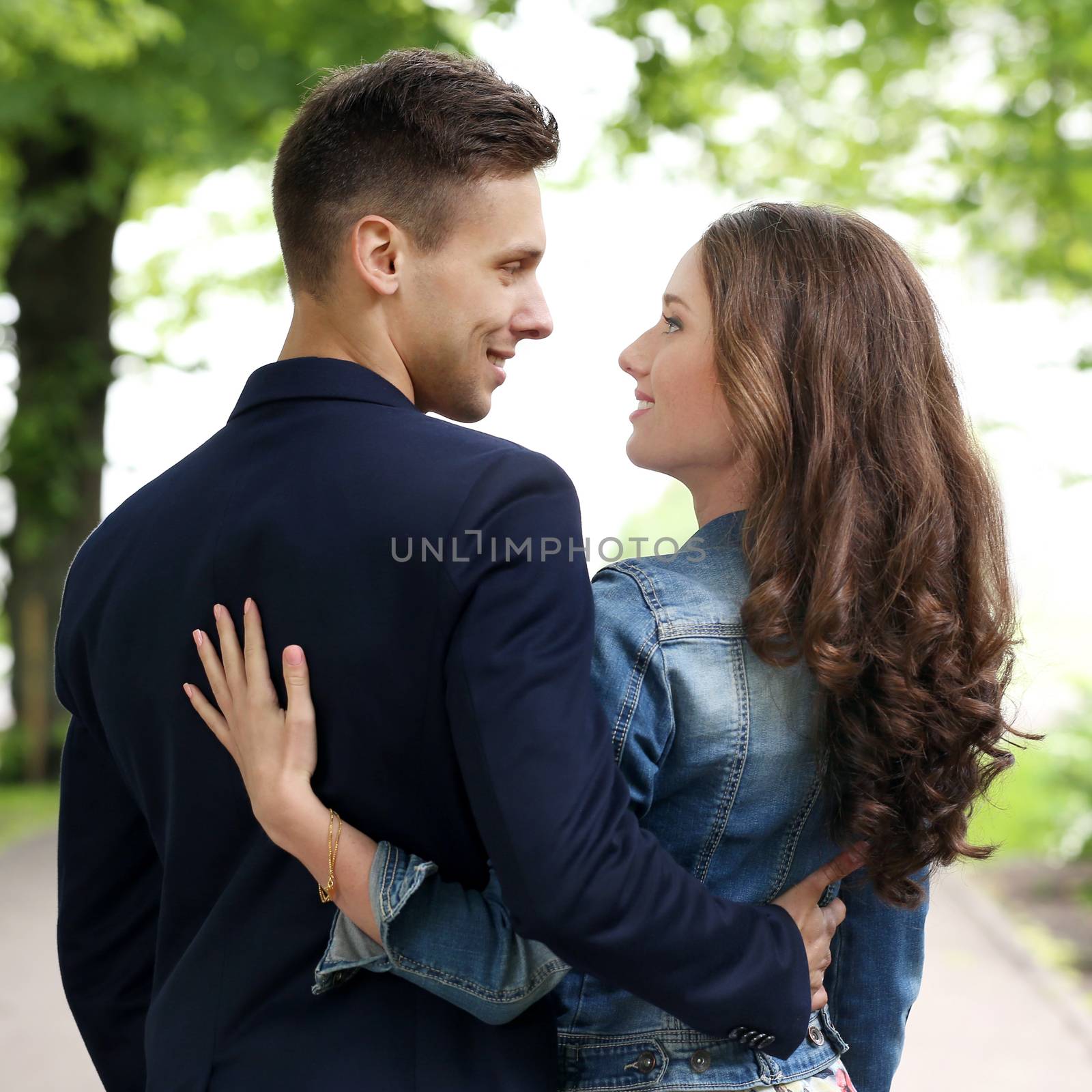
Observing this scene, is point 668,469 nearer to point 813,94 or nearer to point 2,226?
point 813,94

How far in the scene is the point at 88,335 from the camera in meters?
11.0

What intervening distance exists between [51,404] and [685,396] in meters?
9.64

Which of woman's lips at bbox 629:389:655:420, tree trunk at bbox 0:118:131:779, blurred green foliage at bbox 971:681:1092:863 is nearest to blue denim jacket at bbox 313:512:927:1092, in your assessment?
woman's lips at bbox 629:389:655:420

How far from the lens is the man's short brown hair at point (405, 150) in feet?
6.18

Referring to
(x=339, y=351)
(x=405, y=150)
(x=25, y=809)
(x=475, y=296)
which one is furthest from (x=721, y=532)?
(x=25, y=809)

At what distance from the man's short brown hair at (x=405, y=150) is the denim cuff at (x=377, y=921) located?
82 cm

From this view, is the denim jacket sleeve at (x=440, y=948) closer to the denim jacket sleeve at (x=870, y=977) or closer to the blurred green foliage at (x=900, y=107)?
the denim jacket sleeve at (x=870, y=977)

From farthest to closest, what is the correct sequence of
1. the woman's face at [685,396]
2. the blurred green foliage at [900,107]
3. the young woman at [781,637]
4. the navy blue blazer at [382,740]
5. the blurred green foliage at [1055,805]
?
the blurred green foliage at [900,107] < the blurred green foliage at [1055,805] < the woman's face at [685,396] < the young woman at [781,637] < the navy blue blazer at [382,740]

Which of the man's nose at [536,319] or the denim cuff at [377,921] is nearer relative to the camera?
the denim cuff at [377,921]

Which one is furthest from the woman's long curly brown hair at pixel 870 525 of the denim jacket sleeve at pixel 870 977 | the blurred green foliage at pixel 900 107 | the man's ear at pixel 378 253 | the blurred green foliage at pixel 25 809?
the blurred green foliage at pixel 25 809

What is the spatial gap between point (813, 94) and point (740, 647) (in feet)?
36.0

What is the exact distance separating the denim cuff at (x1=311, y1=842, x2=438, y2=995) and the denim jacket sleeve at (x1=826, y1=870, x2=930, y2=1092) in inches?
32.6

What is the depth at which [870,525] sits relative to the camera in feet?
6.15

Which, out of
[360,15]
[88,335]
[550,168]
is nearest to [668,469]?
[550,168]
